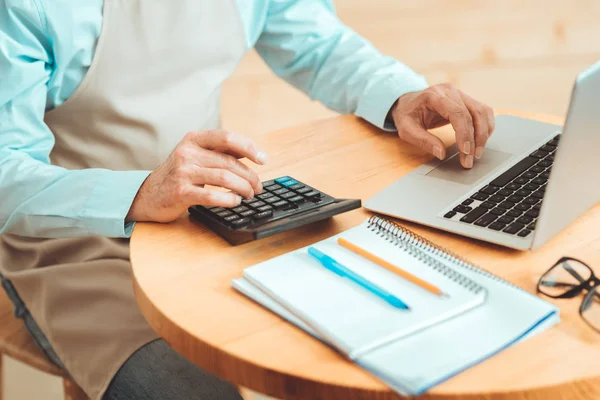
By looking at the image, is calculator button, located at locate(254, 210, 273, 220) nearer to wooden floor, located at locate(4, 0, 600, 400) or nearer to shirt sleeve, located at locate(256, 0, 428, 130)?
shirt sleeve, located at locate(256, 0, 428, 130)

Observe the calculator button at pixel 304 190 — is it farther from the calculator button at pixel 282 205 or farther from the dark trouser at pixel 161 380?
the dark trouser at pixel 161 380

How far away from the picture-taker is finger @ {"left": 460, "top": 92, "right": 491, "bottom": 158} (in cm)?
93

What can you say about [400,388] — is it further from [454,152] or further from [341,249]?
[454,152]

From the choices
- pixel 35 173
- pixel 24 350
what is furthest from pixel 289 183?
pixel 24 350

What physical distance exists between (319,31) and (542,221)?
68 cm

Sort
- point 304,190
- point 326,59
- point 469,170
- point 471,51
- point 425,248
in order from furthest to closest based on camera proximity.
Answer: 1. point 471,51
2. point 326,59
3. point 469,170
4. point 304,190
5. point 425,248

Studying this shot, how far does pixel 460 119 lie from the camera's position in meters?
0.93

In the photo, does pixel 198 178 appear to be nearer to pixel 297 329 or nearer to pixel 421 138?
pixel 297 329

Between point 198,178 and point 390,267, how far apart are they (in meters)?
0.24

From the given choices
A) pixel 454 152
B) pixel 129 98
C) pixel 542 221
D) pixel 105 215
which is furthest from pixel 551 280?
pixel 129 98

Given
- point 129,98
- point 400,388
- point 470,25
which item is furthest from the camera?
point 470,25

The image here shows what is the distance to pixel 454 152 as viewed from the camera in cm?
97

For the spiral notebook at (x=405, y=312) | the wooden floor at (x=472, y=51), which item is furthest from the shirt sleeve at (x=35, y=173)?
the wooden floor at (x=472, y=51)

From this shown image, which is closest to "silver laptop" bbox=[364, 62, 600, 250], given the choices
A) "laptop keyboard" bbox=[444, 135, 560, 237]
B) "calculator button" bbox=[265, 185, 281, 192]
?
"laptop keyboard" bbox=[444, 135, 560, 237]
